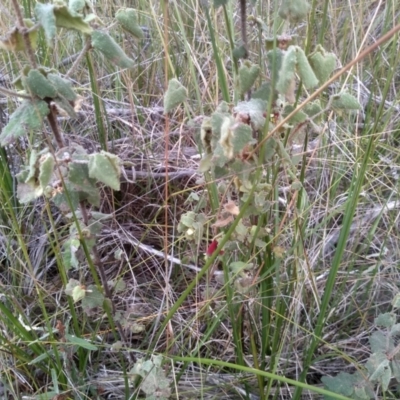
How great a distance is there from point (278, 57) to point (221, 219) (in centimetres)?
25

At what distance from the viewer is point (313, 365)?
94 cm

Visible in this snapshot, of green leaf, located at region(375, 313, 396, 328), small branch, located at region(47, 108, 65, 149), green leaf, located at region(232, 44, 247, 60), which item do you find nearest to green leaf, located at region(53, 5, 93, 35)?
small branch, located at region(47, 108, 65, 149)

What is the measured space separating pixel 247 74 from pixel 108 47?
0.59 ft

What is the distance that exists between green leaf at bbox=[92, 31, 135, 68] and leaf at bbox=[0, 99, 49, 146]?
0.32ft

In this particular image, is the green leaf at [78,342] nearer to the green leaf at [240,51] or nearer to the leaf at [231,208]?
the leaf at [231,208]

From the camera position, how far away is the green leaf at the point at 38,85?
1.98ft

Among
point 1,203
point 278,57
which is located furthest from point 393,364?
point 1,203

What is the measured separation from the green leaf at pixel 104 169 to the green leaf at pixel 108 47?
0.43ft

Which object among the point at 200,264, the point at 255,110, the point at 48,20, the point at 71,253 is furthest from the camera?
the point at 200,264

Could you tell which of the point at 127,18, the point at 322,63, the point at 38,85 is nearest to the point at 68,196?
the point at 38,85

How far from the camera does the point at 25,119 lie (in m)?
0.63

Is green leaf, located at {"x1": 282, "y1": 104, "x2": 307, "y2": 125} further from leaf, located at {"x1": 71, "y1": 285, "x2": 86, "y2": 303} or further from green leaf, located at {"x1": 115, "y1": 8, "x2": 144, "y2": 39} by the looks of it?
leaf, located at {"x1": 71, "y1": 285, "x2": 86, "y2": 303}

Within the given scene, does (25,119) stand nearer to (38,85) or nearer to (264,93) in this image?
(38,85)

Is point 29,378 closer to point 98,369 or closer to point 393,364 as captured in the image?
point 98,369
